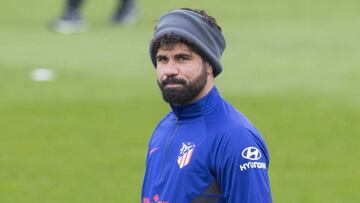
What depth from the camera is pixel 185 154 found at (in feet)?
17.1

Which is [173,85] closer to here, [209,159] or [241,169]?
[209,159]

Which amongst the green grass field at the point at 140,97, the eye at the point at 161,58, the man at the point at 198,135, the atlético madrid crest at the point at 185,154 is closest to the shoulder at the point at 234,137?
the man at the point at 198,135

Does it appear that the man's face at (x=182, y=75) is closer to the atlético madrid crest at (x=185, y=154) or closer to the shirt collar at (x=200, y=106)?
the shirt collar at (x=200, y=106)

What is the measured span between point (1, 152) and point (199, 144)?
7512 millimetres

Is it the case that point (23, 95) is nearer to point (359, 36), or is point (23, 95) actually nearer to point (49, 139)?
point (49, 139)

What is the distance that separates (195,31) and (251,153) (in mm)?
628

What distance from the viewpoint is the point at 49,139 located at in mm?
12812

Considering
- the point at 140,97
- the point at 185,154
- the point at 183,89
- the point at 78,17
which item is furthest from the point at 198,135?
the point at 78,17

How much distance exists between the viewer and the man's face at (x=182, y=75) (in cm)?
523

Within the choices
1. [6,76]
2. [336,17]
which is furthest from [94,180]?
[336,17]

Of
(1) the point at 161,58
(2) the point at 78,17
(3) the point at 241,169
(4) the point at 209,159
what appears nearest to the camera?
(3) the point at 241,169

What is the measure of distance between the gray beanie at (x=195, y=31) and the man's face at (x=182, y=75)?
0.05m

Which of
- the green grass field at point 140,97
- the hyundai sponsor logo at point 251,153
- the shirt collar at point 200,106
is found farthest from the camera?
the green grass field at point 140,97

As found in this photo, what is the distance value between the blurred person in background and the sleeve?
13071 mm
